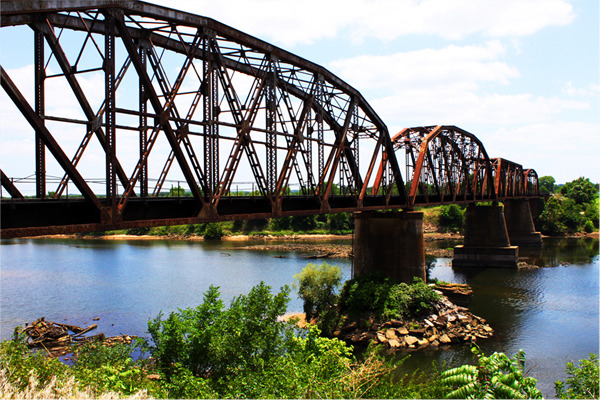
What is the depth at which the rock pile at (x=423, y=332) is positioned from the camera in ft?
93.9

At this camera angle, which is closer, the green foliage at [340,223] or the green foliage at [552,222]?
the green foliage at [552,222]

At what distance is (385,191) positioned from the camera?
34938 mm

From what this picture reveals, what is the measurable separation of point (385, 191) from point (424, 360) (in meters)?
12.7

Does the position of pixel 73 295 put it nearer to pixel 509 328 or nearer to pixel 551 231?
pixel 509 328

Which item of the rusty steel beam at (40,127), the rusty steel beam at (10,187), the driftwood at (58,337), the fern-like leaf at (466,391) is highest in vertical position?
the rusty steel beam at (40,127)

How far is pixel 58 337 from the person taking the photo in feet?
97.1

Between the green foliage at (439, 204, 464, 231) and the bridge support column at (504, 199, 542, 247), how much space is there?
18627mm

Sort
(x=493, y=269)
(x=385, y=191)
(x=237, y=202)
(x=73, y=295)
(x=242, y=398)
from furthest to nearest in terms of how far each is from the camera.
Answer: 1. (x=493, y=269)
2. (x=73, y=295)
3. (x=385, y=191)
4. (x=237, y=202)
5. (x=242, y=398)

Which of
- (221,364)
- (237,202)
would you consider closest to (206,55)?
(237,202)

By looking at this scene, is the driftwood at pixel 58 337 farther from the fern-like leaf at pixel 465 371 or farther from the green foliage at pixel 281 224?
the green foliage at pixel 281 224

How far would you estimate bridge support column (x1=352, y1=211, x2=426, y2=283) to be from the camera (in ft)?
113

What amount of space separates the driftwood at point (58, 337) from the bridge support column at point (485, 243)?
142 feet

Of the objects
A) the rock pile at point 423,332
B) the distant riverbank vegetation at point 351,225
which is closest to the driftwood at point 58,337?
the rock pile at point 423,332

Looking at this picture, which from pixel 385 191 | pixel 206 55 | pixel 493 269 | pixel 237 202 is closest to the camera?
pixel 206 55
